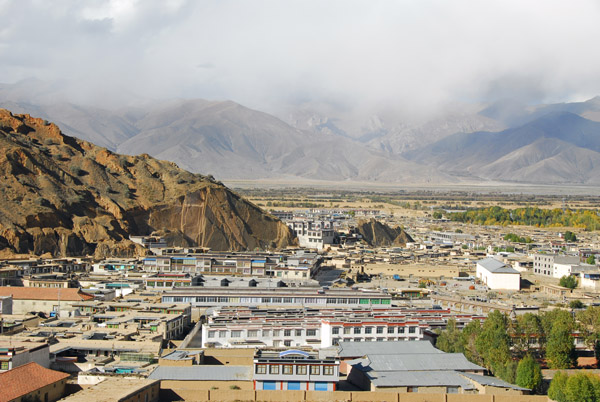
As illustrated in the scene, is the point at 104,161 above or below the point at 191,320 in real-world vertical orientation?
above

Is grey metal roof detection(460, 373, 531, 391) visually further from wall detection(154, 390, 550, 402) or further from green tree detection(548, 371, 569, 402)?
wall detection(154, 390, 550, 402)

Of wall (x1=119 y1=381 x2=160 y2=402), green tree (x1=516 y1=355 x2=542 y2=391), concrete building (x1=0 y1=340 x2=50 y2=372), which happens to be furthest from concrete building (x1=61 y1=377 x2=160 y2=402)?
green tree (x1=516 y1=355 x2=542 y2=391)

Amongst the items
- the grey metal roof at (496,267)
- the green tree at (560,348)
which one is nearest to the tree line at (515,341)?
the green tree at (560,348)

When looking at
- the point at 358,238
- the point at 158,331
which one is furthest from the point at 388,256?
the point at 158,331

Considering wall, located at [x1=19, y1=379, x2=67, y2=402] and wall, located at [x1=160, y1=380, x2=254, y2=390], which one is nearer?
wall, located at [x1=19, y1=379, x2=67, y2=402]

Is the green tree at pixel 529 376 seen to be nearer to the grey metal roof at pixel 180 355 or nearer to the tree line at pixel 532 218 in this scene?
the grey metal roof at pixel 180 355

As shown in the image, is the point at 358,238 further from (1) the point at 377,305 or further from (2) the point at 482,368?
(2) the point at 482,368
